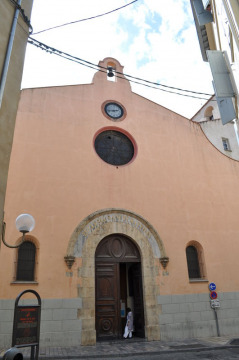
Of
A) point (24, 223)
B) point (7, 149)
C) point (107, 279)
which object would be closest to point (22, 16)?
point (7, 149)

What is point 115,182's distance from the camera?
11602 millimetres

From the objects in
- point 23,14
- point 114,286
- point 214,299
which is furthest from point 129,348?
point 23,14

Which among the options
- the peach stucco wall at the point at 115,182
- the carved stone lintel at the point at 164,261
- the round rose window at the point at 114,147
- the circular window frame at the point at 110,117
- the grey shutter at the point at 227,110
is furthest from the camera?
the circular window frame at the point at 110,117

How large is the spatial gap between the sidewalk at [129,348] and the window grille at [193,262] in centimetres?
234

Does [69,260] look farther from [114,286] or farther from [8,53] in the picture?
[8,53]

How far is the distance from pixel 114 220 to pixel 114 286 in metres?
2.32

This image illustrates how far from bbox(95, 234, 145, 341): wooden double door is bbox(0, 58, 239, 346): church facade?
4 cm

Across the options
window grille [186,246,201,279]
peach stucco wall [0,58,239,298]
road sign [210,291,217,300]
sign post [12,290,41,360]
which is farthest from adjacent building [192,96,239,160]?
sign post [12,290,41,360]

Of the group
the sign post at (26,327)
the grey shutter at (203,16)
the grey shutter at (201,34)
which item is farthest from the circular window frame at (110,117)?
the sign post at (26,327)

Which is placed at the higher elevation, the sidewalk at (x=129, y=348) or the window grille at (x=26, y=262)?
the window grille at (x=26, y=262)

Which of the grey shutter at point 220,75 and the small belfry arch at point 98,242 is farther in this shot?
the small belfry arch at point 98,242

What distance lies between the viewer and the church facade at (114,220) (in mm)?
9500

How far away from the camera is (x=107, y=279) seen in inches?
410

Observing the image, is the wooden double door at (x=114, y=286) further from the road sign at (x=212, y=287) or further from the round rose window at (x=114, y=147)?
the round rose window at (x=114, y=147)
